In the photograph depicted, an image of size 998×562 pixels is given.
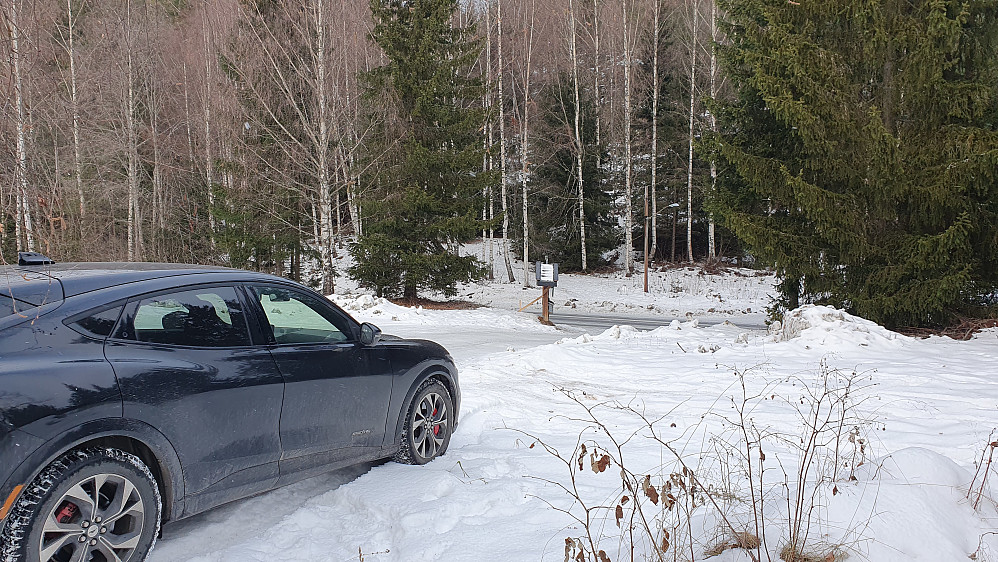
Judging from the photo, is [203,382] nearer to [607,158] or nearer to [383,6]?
[383,6]

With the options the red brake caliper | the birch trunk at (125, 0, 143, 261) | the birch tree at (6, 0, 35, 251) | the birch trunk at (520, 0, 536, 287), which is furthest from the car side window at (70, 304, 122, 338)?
the birch trunk at (520, 0, 536, 287)

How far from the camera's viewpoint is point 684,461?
16.0ft

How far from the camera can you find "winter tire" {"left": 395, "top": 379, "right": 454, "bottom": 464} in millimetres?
4859

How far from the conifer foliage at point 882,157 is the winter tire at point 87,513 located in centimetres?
1283

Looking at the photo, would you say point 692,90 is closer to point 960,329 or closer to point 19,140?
point 960,329

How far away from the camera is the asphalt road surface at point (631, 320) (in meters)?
20.3

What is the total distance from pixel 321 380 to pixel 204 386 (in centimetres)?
83

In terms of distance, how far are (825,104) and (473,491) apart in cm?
1216

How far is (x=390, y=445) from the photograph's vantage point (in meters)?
4.69

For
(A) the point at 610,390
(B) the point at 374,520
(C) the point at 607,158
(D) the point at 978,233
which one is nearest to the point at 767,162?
(D) the point at 978,233

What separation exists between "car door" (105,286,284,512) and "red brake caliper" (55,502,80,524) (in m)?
0.45

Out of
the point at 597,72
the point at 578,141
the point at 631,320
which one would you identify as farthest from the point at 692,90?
the point at 631,320

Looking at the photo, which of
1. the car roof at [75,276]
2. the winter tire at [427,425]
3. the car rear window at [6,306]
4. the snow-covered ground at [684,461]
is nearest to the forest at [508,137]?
the car roof at [75,276]

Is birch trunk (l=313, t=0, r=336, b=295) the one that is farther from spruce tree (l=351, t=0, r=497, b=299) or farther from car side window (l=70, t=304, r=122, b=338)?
car side window (l=70, t=304, r=122, b=338)
